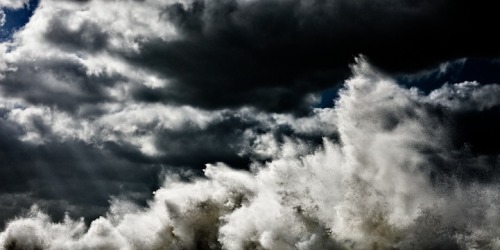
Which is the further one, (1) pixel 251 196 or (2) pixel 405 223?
(1) pixel 251 196

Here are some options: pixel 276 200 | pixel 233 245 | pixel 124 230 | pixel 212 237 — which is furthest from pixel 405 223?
pixel 124 230

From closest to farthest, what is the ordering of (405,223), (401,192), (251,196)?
1. (405,223)
2. (401,192)
3. (251,196)

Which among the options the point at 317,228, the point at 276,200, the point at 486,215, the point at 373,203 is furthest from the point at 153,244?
the point at 486,215

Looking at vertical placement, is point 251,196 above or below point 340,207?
above

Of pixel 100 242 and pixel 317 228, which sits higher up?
pixel 100 242

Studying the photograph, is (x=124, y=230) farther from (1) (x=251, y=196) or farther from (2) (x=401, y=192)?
(2) (x=401, y=192)

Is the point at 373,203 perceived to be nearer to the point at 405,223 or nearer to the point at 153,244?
the point at 405,223

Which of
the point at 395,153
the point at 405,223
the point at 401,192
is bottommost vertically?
the point at 405,223

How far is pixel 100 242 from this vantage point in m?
69.1

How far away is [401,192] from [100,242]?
43211mm

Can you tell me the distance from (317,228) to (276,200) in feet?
23.7

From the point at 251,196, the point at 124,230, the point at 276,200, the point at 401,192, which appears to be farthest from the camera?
the point at 124,230

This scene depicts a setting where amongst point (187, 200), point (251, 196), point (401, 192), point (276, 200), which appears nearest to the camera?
point (401, 192)

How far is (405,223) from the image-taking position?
38.8 meters
